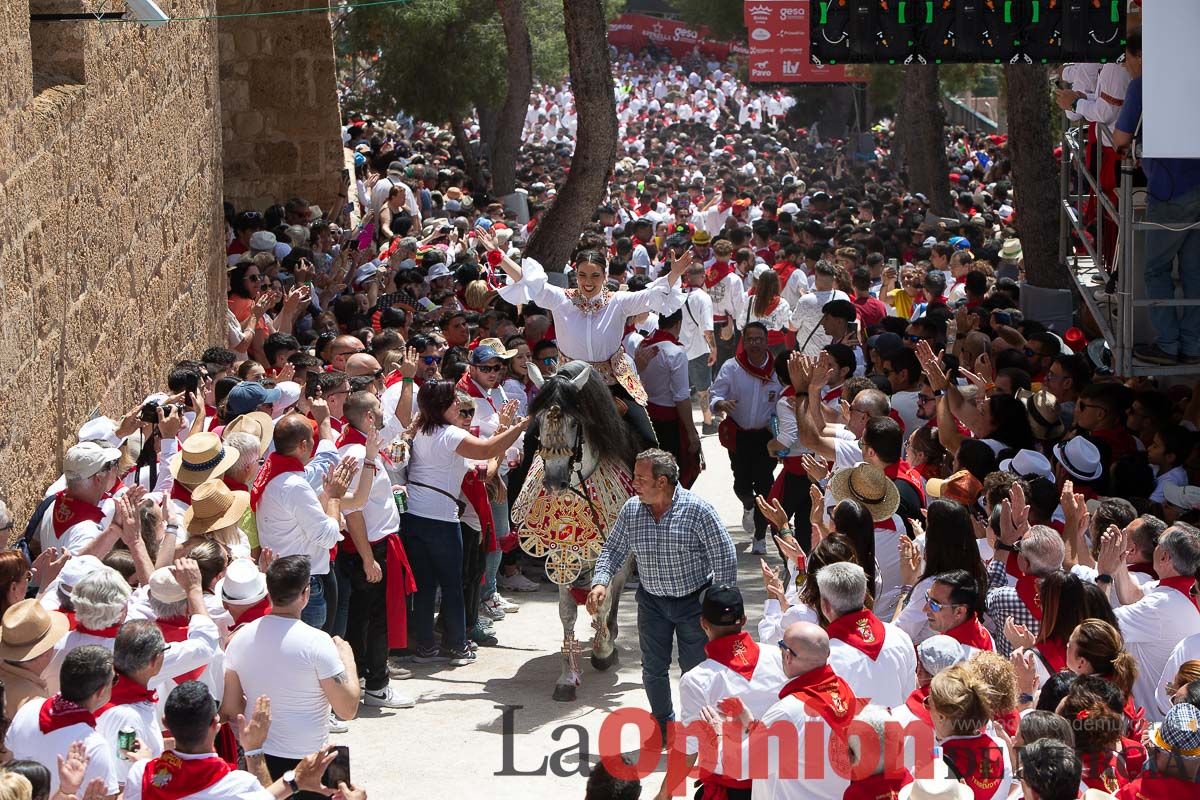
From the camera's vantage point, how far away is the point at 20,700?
549 centimetres

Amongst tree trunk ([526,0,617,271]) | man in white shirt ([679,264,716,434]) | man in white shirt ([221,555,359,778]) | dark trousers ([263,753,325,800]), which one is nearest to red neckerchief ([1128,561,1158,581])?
man in white shirt ([221,555,359,778])

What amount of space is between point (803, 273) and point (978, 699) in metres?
10.0

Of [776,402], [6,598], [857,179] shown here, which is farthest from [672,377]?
[857,179]

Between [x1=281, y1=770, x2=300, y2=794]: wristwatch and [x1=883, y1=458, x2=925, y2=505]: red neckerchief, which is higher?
[x1=883, y1=458, x2=925, y2=505]: red neckerchief

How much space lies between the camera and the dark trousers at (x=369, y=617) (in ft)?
27.0

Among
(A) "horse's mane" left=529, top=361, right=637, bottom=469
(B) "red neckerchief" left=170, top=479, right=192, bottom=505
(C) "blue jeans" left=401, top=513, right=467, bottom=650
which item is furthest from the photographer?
(C) "blue jeans" left=401, top=513, right=467, bottom=650

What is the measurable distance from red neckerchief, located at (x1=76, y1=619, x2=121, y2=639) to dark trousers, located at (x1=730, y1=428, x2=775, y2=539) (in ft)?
20.2

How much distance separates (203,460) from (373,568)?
49.7 inches

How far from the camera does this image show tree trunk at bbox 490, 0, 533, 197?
22156mm

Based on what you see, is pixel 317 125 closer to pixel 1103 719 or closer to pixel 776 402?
pixel 776 402

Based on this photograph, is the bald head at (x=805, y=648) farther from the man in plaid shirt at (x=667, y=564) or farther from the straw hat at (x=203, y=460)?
the straw hat at (x=203, y=460)

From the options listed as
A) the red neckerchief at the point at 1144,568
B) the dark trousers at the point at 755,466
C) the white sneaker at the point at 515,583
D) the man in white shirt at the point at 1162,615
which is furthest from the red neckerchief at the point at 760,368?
the man in white shirt at the point at 1162,615

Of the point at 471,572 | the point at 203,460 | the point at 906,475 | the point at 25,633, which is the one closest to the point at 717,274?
the point at 471,572

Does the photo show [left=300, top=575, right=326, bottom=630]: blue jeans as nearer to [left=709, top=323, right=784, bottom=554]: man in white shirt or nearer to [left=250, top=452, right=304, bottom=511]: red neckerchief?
[left=250, top=452, right=304, bottom=511]: red neckerchief
